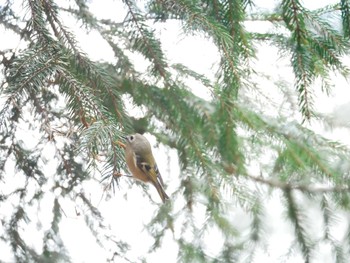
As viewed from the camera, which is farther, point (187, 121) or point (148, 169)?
point (187, 121)

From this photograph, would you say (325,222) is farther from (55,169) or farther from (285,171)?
(55,169)

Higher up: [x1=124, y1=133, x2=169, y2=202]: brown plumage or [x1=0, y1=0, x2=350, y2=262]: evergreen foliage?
[x1=0, y1=0, x2=350, y2=262]: evergreen foliage

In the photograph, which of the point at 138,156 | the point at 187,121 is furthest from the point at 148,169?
the point at 187,121

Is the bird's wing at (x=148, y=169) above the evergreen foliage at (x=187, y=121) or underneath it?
underneath

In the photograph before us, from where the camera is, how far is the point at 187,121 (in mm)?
871

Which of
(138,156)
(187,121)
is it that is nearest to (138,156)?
(138,156)

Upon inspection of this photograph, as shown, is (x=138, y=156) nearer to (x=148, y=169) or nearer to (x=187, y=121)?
(x=148, y=169)

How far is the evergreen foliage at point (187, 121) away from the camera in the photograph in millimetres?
605

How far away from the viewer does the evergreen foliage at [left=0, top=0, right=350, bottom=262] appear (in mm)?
605

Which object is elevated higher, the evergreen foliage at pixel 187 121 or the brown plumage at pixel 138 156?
the evergreen foliage at pixel 187 121

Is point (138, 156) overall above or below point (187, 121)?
below

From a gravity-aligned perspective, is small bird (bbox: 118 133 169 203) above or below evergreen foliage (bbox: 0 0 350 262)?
below

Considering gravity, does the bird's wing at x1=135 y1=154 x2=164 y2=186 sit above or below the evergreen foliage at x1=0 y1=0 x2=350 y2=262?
below

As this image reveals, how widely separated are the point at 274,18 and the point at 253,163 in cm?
45
